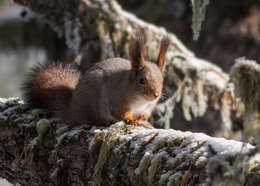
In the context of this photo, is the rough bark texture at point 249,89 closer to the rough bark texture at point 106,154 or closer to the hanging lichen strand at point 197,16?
the rough bark texture at point 106,154

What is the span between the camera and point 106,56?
3363 mm

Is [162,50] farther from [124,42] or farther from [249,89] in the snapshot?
[249,89]

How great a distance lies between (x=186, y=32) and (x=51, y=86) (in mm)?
2916

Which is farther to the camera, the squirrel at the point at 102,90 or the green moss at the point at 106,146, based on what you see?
the squirrel at the point at 102,90

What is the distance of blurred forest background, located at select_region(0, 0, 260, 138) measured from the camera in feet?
15.5

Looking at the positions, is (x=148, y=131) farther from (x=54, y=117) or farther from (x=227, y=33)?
(x=227, y=33)

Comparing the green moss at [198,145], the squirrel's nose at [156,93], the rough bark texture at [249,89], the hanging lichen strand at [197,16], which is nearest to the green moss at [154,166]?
the green moss at [198,145]

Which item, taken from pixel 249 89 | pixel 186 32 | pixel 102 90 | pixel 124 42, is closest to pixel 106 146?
pixel 102 90

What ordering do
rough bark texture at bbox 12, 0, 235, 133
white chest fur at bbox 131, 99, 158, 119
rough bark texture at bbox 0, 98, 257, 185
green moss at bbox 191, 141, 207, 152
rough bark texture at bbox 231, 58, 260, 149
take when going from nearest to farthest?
rough bark texture at bbox 231, 58, 260, 149, rough bark texture at bbox 0, 98, 257, 185, green moss at bbox 191, 141, 207, 152, white chest fur at bbox 131, 99, 158, 119, rough bark texture at bbox 12, 0, 235, 133

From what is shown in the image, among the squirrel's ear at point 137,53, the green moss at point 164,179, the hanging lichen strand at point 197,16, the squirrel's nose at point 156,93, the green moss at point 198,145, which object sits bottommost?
the green moss at point 164,179

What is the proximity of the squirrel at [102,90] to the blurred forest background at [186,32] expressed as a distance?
2.13 metres

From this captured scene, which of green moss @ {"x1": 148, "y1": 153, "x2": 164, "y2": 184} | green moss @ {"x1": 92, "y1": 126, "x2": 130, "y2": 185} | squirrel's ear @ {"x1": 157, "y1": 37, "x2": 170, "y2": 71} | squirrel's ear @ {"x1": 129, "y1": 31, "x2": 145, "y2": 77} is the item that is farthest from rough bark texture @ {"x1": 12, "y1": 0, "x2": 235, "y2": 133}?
green moss @ {"x1": 148, "y1": 153, "x2": 164, "y2": 184}

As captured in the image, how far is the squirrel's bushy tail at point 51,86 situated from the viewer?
7.29 ft

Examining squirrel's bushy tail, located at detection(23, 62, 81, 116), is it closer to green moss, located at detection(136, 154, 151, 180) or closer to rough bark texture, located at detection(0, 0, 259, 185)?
rough bark texture, located at detection(0, 0, 259, 185)
